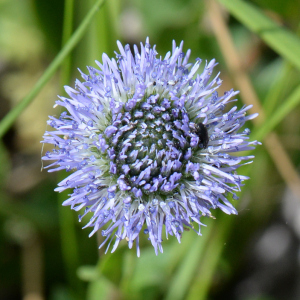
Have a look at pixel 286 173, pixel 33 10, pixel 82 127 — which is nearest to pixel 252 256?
pixel 286 173

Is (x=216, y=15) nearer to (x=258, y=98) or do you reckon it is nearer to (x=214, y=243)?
(x=258, y=98)

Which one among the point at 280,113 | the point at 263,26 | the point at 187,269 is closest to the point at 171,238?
the point at 187,269

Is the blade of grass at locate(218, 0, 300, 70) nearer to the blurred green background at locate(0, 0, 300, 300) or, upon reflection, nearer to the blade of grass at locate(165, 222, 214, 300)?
the blurred green background at locate(0, 0, 300, 300)

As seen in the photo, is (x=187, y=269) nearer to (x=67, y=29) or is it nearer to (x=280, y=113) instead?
(x=280, y=113)

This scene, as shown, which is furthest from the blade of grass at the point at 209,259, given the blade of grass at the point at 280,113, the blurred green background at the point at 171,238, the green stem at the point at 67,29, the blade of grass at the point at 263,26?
the green stem at the point at 67,29

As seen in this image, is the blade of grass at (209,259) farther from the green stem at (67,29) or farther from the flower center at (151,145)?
the green stem at (67,29)

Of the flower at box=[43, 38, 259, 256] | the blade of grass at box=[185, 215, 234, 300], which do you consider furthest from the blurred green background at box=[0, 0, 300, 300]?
the flower at box=[43, 38, 259, 256]

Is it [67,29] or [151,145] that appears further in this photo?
[67,29]
